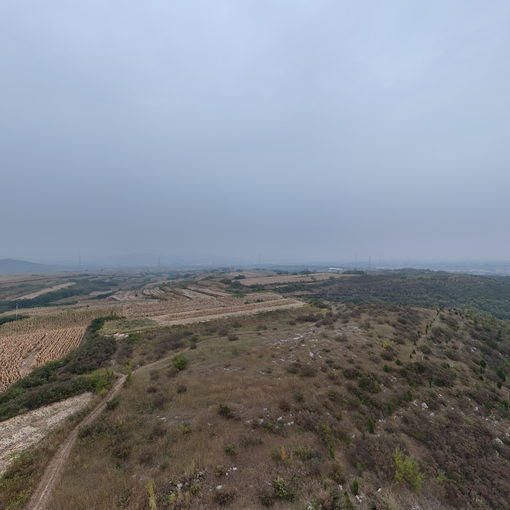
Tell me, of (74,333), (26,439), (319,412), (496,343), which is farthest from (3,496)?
(496,343)

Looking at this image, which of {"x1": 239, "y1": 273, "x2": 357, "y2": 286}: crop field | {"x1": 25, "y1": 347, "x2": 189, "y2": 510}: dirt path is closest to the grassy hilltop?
{"x1": 25, "y1": 347, "x2": 189, "y2": 510}: dirt path

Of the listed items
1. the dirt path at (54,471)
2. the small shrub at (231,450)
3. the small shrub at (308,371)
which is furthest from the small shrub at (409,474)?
the dirt path at (54,471)

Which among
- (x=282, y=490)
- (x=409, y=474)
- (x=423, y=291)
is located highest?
(x=282, y=490)

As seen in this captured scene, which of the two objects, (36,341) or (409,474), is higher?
(409,474)

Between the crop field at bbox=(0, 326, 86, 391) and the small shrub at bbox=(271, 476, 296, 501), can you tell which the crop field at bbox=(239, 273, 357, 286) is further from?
Answer: the small shrub at bbox=(271, 476, 296, 501)

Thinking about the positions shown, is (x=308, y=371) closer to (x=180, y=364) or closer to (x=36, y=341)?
(x=180, y=364)

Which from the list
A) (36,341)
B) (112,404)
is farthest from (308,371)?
(36,341)

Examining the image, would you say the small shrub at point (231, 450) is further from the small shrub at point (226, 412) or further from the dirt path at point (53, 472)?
the dirt path at point (53, 472)

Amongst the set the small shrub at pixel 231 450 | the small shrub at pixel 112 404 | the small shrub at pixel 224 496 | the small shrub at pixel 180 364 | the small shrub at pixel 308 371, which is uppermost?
the small shrub at pixel 224 496

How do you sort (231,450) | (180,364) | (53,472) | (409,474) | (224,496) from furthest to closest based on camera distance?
(180,364) < (231,450) < (53,472) < (409,474) < (224,496)

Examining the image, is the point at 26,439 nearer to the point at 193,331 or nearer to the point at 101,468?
the point at 101,468

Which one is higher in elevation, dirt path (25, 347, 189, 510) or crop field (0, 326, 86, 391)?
dirt path (25, 347, 189, 510)
